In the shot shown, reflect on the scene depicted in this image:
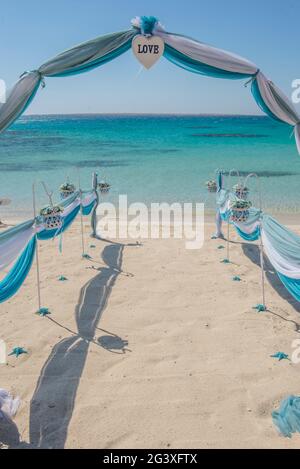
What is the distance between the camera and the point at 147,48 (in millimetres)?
3488

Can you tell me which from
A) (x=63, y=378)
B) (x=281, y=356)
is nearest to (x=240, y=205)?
(x=281, y=356)

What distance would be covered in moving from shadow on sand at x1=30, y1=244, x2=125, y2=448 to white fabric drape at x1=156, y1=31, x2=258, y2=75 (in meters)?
3.07

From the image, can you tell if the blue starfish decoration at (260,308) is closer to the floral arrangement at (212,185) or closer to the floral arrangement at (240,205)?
the floral arrangement at (240,205)

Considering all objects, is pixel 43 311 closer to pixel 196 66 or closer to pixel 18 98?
pixel 18 98

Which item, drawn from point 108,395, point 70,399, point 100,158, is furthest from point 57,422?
point 100,158

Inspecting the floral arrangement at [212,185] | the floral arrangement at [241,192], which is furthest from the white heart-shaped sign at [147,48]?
the floral arrangement at [212,185]

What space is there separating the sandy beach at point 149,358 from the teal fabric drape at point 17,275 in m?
0.64

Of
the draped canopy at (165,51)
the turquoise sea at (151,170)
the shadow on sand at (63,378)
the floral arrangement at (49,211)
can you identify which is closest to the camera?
the shadow on sand at (63,378)

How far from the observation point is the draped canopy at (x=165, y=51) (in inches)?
134

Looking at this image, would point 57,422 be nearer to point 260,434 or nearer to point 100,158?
point 260,434

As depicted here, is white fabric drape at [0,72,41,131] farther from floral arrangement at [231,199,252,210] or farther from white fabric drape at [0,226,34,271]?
floral arrangement at [231,199,252,210]

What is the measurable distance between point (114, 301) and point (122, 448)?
8.75 ft

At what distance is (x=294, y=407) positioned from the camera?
10.9 feet

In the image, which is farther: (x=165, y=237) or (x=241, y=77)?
(x=165, y=237)
